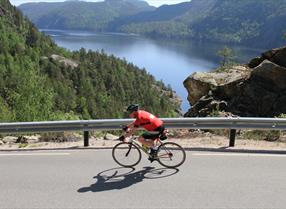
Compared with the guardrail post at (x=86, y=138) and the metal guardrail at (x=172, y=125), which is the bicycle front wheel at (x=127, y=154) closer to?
the metal guardrail at (x=172, y=125)

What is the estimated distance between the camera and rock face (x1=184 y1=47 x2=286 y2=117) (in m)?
15.5

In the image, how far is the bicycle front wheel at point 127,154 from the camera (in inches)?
369

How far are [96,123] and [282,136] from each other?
5201 mm

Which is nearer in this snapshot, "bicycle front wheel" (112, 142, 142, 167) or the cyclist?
the cyclist

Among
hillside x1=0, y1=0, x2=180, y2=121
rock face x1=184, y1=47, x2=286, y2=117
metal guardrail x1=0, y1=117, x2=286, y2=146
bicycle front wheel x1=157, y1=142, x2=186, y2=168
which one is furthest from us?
hillside x1=0, y1=0, x2=180, y2=121

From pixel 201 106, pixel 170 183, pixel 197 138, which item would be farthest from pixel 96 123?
pixel 201 106

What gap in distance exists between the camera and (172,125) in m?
11.2

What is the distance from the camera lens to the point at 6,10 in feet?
543

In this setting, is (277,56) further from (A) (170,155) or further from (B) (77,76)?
(B) (77,76)

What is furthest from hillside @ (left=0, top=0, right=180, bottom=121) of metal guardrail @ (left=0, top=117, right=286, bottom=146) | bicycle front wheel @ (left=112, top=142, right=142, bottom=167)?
bicycle front wheel @ (left=112, top=142, right=142, bottom=167)

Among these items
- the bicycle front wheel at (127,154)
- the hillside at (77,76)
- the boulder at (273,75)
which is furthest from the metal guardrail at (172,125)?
the hillside at (77,76)

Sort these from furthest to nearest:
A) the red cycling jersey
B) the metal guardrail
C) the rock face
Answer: the rock face
the metal guardrail
the red cycling jersey

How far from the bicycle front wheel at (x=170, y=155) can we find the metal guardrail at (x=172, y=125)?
77.0 inches

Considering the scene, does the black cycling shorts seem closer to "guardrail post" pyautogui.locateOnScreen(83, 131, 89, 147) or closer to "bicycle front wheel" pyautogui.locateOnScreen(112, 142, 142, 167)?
"bicycle front wheel" pyautogui.locateOnScreen(112, 142, 142, 167)
